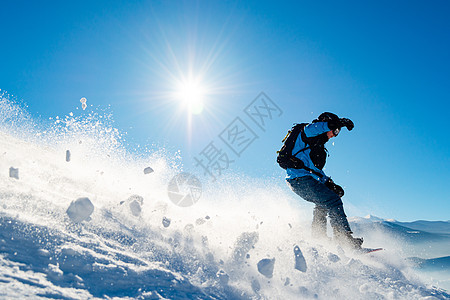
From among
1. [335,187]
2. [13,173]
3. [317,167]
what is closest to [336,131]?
[317,167]

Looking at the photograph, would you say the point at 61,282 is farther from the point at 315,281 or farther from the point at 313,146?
the point at 313,146

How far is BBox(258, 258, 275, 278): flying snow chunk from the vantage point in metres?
3.07

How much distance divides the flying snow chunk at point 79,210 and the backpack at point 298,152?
320cm

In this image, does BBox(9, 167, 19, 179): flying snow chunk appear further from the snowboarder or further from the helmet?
the helmet

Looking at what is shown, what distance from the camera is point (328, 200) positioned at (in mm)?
4492

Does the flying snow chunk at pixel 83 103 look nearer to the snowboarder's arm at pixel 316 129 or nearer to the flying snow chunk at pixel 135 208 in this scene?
A: the flying snow chunk at pixel 135 208

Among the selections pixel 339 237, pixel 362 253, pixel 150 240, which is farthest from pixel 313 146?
pixel 150 240

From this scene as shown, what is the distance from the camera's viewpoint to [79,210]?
2.71 meters

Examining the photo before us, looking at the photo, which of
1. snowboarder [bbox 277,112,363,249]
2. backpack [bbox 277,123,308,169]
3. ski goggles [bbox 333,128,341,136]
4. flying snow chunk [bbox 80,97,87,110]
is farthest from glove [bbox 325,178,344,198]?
flying snow chunk [bbox 80,97,87,110]

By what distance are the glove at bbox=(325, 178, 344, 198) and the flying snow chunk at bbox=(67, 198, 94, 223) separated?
3.75m

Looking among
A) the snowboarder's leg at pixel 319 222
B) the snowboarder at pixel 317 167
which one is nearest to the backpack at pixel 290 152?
the snowboarder at pixel 317 167

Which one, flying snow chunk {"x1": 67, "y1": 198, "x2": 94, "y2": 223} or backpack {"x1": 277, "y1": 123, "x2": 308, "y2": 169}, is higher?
backpack {"x1": 277, "y1": 123, "x2": 308, "y2": 169}

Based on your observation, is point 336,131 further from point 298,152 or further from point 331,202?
point 331,202

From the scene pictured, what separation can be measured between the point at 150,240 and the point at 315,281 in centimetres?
215
